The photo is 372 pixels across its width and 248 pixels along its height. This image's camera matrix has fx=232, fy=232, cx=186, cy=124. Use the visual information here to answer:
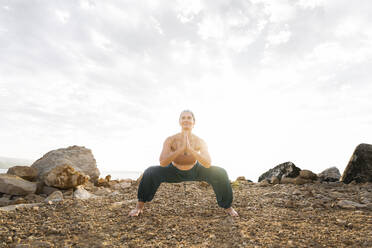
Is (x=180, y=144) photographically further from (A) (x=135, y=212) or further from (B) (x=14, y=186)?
(B) (x=14, y=186)

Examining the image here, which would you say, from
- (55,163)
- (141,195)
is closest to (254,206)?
(141,195)

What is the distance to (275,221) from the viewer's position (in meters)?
4.50

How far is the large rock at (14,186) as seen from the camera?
659 cm

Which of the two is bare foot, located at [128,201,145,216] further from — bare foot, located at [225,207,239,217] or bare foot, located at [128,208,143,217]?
bare foot, located at [225,207,239,217]

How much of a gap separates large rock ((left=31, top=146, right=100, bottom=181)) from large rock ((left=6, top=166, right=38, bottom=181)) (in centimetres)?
23

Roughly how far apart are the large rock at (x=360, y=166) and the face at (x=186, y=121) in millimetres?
6159

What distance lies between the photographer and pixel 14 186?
663cm

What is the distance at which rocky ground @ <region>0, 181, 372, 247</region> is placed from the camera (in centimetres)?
356

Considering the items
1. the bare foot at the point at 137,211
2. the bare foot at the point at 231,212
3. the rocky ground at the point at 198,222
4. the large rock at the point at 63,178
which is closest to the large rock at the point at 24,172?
the large rock at the point at 63,178

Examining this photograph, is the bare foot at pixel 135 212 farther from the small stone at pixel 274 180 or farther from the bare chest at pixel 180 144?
the small stone at pixel 274 180

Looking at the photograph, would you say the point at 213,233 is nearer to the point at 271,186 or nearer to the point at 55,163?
the point at 271,186

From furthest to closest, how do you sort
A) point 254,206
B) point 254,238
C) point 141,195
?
point 254,206 → point 141,195 → point 254,238

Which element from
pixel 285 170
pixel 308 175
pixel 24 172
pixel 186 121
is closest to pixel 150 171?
pixel 186 121

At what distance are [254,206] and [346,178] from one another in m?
4.41
